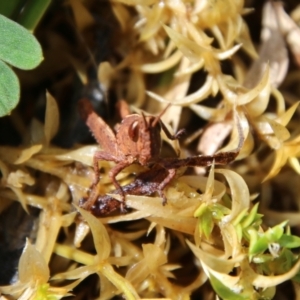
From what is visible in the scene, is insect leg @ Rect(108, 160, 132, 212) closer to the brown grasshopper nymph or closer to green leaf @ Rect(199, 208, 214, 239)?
the brown grasshopper nymph

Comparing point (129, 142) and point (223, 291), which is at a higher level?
point (129, 142)

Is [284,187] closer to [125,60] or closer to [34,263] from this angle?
[125,60]

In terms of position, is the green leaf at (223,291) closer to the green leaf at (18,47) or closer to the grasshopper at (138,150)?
the grasshopper at (138,150)

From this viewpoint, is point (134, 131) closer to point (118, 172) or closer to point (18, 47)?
point (118, 172)

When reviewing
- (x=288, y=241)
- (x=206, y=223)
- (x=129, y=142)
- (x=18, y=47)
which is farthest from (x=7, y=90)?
(x=288, y=241)

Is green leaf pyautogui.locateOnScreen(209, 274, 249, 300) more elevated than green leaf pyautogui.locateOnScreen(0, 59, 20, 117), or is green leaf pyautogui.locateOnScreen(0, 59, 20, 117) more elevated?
green leaf pyautogui.locateOnScreen(0, 59, 20, 117)

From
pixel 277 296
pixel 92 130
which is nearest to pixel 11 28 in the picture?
pixel 92 130

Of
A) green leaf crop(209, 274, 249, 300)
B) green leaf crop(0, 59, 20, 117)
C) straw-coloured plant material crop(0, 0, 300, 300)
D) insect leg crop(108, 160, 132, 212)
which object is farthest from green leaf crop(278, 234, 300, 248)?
green leaf crop(0, 59, 20, 117)
